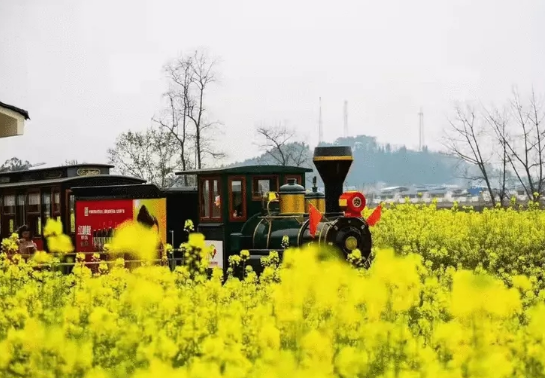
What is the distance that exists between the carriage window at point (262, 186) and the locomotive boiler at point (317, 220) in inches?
9.8

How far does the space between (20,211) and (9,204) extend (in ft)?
2.67

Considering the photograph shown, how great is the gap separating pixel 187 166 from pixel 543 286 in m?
18.3

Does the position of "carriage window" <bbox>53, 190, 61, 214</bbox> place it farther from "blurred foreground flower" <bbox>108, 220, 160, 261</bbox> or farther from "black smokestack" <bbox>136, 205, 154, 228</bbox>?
"blurred foreground flower" <bbox>108, 220, 160, 261</bbox>

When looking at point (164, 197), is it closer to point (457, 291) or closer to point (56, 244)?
point (56, 244)

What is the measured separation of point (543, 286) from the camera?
13.3 metres

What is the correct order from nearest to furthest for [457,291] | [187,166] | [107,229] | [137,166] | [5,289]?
[457,291] → [5,289] → [107,229] → [187,166] → [137,166]

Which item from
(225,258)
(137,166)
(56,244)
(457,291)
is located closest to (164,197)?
(225,258)

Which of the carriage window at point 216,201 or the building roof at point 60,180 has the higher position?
the building roof at point 60,180

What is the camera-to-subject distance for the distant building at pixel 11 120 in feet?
38.7

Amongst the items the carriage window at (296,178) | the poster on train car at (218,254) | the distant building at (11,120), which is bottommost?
the poster on train car at (218,254)

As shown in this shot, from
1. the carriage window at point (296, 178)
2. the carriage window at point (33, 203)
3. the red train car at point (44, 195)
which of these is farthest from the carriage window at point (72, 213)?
the carriage window at point (296, 178)

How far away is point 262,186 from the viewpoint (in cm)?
1391

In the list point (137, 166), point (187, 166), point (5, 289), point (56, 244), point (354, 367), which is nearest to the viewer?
point (354, 367)

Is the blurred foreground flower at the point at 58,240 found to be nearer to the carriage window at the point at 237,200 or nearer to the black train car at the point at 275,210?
the black train car at the point at 275,210
